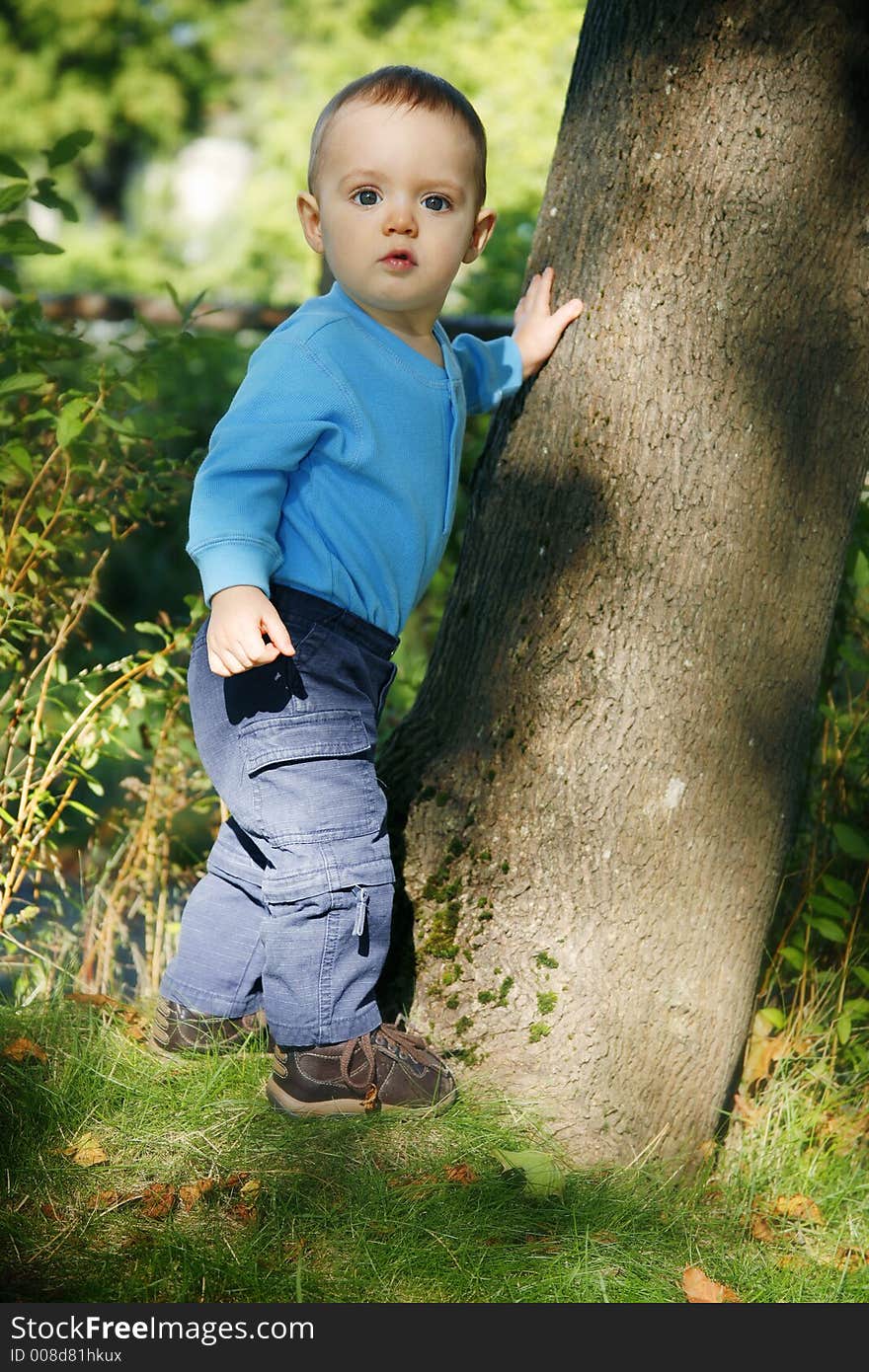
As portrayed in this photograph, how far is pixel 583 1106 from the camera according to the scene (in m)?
2.64

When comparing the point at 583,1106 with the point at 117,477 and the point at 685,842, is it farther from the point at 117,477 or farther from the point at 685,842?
the point at 117,477

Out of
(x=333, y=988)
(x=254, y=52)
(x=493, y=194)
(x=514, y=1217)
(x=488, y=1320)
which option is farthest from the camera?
(x=254, y=52)

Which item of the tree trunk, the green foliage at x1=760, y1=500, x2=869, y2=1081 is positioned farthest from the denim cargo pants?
the green foliage at x1=760, y1=500, x2=869, y2=1081

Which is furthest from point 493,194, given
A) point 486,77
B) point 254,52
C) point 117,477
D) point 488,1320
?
point 254,52

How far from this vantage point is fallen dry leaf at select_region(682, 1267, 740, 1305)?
2.26m

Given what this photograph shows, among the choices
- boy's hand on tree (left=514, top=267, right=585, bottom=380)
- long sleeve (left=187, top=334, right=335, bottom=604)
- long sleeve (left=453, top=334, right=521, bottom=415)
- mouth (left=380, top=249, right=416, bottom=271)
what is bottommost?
long sleeve (left=187, top=334, right=335, bottom=604)

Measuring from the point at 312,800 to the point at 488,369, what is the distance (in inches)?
36.4

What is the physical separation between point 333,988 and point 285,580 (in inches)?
30.5

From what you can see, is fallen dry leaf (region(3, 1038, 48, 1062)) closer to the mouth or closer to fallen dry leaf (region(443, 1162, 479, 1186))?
fallen dry leaf (region(443, 1162, 479, 1186))

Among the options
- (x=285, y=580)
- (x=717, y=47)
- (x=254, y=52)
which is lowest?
(x=254, y=52)

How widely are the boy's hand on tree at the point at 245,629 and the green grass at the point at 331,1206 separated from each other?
34.9 inches

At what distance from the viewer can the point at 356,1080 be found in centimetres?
256

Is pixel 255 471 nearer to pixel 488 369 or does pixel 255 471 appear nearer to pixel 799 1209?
pixel 488 369

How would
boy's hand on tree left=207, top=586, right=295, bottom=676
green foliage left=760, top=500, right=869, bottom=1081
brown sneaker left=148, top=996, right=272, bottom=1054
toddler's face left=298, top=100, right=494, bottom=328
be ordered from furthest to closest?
1. green foliage left=760, top=500, right=869, bottom=1081
2. brown sneaker left=148, top=996, right=272, bottom=1054
3. toddler's face left=298, top=100, right=494, bottom=328
4. boy's hand on tree left=207, top=586, right=295, bottom=676
